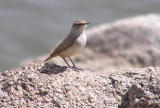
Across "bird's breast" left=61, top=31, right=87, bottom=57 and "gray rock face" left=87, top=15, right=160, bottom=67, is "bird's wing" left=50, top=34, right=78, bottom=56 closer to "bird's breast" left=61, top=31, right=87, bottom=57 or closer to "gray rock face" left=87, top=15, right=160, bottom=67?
"bird's breast" left=61, top=31, right=87, bottom=57

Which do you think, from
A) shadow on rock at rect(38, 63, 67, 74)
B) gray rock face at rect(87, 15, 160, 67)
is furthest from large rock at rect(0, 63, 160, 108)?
gray rock face at rect(87, 15, 160, 67)

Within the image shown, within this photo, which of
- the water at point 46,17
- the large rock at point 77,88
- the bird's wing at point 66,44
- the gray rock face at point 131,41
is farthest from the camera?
the water at point 46,17

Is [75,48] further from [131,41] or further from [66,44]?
[131,41]

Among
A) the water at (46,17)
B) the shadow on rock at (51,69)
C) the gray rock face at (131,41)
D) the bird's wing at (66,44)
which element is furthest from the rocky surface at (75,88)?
the water at (46,17)

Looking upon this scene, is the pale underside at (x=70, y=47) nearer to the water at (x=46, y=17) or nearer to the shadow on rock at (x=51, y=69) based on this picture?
the shadow on rock at (x=51, y=69)

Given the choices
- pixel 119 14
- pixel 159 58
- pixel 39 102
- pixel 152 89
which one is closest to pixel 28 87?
pixel 39 102

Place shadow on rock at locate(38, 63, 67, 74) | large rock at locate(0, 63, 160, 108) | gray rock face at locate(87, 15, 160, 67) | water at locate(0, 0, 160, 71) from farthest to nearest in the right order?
water at locate(0, 0, 160, 71) → gray rock face at locate(87, 15, 160, 67) → shadow on rock at locate(38, 63, 67, 74) → large rock at locate(0, 63, 160, 108)

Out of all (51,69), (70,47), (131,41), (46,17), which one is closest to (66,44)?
(70,47)
